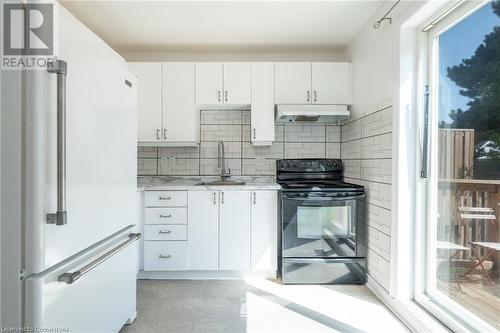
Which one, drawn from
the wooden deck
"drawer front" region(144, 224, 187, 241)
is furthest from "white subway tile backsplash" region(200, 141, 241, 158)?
the wooden deck

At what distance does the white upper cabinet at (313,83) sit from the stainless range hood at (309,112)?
0.09m

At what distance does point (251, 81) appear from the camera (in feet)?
9.42

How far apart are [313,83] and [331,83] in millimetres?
182

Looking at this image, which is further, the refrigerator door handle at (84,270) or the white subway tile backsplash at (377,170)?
the white subway tile backsplash at (377,170)

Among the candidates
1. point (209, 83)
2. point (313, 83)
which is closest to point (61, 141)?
point (209, 83)

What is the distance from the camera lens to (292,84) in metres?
2.88

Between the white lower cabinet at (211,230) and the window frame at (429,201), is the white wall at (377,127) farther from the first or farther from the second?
the white lower cabinet at (211,230)

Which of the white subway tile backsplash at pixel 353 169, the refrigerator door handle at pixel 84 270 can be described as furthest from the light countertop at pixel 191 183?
the refrigerator door handle at pixel 84 270

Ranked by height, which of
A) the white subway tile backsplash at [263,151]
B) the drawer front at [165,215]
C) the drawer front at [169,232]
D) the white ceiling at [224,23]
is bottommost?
the drawer front at [169,232]

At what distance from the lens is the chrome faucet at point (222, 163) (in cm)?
303

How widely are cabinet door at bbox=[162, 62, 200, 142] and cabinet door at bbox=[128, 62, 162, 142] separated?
64mm

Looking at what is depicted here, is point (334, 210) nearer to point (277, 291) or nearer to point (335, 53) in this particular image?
point (277, 291)

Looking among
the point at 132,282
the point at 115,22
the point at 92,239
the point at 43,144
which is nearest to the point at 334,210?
the point at 132,282

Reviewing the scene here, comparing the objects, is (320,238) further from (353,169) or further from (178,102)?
(178,102)
